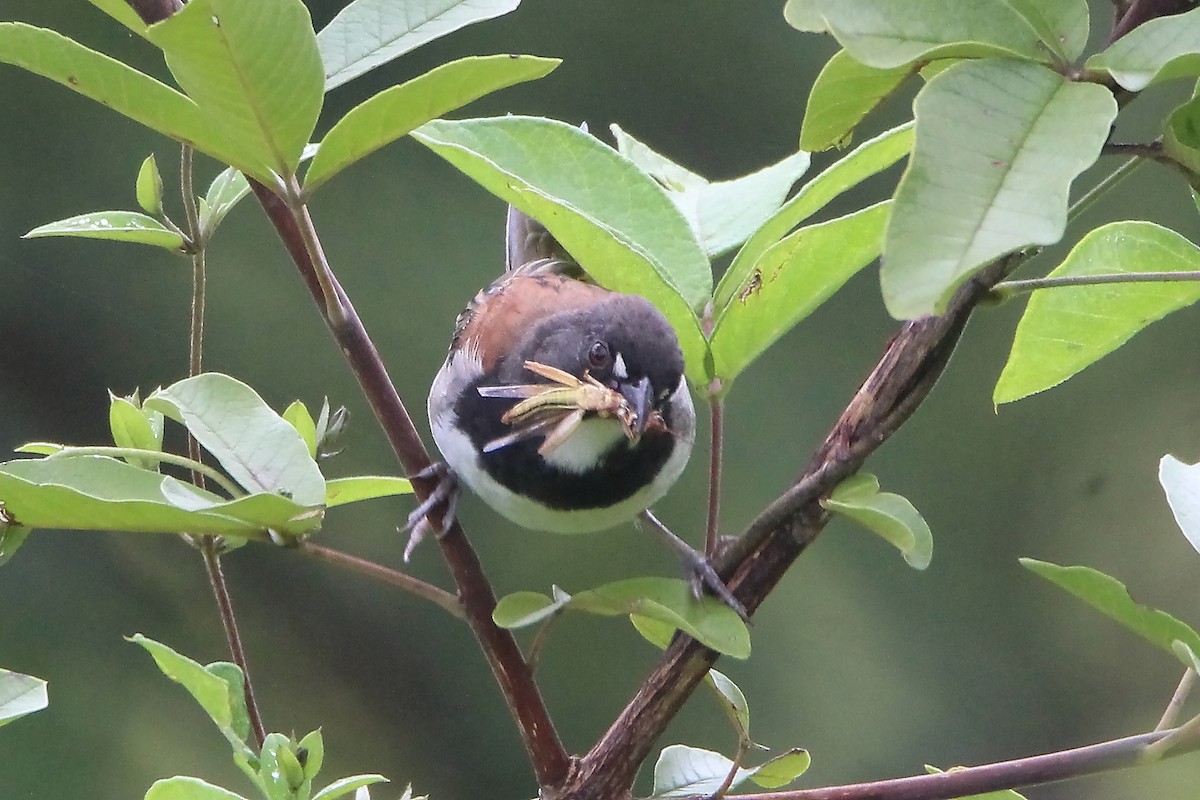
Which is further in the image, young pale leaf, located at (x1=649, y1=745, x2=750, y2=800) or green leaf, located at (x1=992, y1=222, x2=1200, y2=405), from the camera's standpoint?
young pale leaf, located at (x1=649, y1=745, x2=750, y2=800)

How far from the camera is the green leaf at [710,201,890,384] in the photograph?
1.46 feet

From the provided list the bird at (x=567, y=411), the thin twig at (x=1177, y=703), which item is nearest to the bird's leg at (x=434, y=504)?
the bird at (x=567, y=411)

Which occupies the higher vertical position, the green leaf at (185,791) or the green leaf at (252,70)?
the green leaf at (252,70)

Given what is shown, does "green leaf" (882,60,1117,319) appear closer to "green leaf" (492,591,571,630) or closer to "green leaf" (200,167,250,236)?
"green leaf" (492,591,571,630)

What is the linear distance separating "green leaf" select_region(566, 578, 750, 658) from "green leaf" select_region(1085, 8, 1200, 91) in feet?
0.81

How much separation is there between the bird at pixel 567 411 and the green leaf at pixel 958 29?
0.91ft

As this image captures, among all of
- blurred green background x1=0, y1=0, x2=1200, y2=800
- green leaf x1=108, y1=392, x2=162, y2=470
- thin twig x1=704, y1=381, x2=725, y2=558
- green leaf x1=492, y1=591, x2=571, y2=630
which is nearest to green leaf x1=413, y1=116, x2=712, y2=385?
thin twig x1=704, y1=381, x2=725, y2=558

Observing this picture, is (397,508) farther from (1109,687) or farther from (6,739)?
(1109,687)

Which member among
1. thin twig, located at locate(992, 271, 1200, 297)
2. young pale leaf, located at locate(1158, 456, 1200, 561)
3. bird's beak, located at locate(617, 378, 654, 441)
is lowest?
bird's beak, located at locate(617, 378, 654, 441)

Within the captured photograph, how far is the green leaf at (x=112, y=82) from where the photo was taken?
389 mm

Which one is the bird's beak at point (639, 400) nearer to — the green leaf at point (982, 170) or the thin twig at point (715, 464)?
the thin twig at point (715, 464)

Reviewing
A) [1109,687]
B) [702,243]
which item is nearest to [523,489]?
[702,243]

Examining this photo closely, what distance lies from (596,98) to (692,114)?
142 millimetres

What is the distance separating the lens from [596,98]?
1539 millimetres
